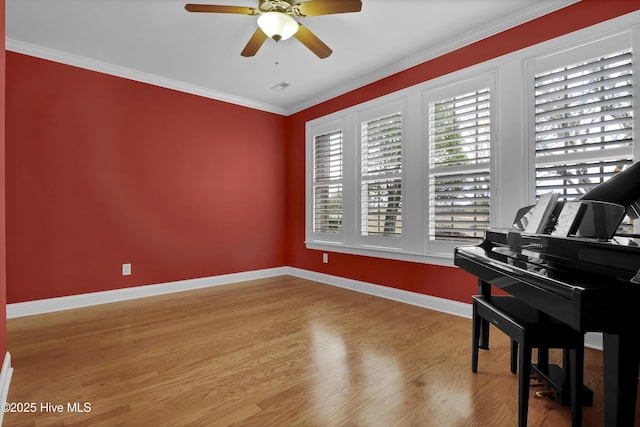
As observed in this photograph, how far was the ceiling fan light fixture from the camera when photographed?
7.71 feet

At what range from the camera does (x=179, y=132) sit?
409 centimetres

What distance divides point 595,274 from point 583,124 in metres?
1.70

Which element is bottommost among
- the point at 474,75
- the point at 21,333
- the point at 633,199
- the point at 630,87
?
the point at 21,333

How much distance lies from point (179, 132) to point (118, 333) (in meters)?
2.46

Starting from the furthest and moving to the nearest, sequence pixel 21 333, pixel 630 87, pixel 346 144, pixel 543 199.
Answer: pixel 346 144 < pixel 21 333 < pixel 630 87 < pixel 543 199

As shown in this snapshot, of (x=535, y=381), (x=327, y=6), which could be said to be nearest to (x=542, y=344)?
(x=535, y=381)

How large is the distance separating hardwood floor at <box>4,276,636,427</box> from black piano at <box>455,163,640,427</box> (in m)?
0.66

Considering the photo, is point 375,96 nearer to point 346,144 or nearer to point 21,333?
point 346,144

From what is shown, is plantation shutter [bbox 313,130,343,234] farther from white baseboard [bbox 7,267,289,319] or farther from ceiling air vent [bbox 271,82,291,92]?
white baseboard [bbox 7,267,289,319]

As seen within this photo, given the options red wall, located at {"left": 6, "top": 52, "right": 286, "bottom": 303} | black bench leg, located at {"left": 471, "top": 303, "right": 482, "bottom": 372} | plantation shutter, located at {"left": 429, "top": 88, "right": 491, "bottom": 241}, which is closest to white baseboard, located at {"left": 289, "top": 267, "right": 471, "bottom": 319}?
plantation shutter, located at {"left": 429, "top": 88, "right": 491, "bottom": 241}

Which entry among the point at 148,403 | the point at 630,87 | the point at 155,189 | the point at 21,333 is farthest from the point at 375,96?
the point at 21,333

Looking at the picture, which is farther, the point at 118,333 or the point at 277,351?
the point at 118,333

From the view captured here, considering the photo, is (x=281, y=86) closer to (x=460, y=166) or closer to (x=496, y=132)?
(x=460, y=166)

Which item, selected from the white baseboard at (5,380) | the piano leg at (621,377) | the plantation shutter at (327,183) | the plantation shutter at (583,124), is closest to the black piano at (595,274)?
the piano leg at (621,377)
